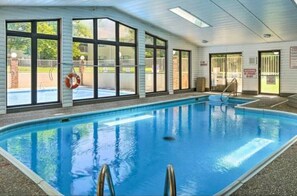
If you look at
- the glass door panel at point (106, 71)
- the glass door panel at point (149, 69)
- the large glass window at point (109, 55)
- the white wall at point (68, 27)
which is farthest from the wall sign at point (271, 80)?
the glass door panel at point (106, 71)

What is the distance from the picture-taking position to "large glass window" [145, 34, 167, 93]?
1131 centimetres

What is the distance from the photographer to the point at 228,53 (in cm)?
1291

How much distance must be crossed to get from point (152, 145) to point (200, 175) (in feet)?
5.43

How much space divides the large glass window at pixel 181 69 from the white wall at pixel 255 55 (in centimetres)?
83

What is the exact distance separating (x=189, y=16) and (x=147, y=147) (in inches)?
239

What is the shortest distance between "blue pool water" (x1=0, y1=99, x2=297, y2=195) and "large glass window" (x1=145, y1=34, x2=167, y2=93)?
3.18 m

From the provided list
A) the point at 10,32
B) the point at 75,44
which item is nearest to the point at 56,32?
the point at 75,44

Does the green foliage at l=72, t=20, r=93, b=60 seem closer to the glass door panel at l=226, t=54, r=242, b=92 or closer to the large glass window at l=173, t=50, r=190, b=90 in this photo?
the large glass window at l=173, t=50, r=190, b=90

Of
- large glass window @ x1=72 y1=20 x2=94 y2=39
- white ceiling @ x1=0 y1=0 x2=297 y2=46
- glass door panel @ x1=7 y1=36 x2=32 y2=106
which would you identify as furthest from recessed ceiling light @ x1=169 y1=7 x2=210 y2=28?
glass door panel @ x1=7 y1=36 x2=32 y2=106

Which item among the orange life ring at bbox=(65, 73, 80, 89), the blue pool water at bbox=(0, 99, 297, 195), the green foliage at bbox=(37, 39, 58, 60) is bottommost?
the blue pool water at bbox=(0, 99, 297, 195)

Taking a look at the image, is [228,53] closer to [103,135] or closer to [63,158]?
A: [103,135]

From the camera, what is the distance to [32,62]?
7754mm

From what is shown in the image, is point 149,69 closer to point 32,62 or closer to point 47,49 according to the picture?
point 47,49

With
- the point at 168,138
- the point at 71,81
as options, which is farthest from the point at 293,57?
the point at 71,81
